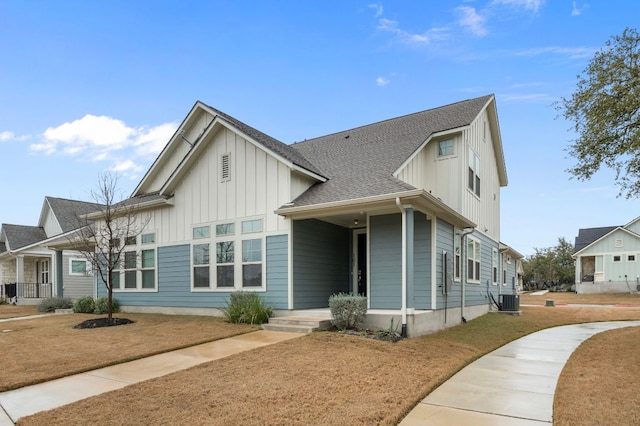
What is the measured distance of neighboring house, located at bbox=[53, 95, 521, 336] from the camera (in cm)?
1077

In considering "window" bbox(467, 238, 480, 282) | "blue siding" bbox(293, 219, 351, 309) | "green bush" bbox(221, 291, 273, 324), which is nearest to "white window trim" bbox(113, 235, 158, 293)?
"green bush" bbox(221, 291, 273, 324)

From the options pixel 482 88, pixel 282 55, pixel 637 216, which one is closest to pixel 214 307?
pixel 282 55

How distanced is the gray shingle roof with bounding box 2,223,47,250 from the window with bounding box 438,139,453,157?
78.2 ft

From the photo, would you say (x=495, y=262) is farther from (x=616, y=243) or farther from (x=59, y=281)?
(x=616, y=243)

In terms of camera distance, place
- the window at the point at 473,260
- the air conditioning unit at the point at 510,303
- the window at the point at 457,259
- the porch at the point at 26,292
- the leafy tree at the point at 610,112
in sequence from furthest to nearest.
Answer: the porch at the point at 26,292 → the air conditioning unit at the point at 510,303 → the window at the point at 473,260 → the window at the point at 457,259 → the leafy tree at the point at 610,112

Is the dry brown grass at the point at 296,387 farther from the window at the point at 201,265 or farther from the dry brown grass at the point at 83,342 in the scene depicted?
the window at the point at 201,265

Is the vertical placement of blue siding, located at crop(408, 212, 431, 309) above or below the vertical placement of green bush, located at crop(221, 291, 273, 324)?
above

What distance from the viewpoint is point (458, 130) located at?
514 inches

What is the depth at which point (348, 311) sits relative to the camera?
9461mm

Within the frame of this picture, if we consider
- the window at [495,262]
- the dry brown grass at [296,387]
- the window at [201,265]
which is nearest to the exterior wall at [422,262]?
the dry brown grass at [296,387]

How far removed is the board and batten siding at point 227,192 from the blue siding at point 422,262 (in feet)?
11.4

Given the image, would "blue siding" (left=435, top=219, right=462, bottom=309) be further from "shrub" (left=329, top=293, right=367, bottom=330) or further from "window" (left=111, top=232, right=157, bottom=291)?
"window" (left=111, top=232, right=157, bottom=291)

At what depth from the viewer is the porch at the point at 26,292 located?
76.8 feet

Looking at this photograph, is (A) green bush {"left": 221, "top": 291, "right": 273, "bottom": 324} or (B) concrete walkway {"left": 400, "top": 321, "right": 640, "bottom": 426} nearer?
(B) concrete walkway {"left": 400, "top": 321, "right": 640, "bottom": 426}
